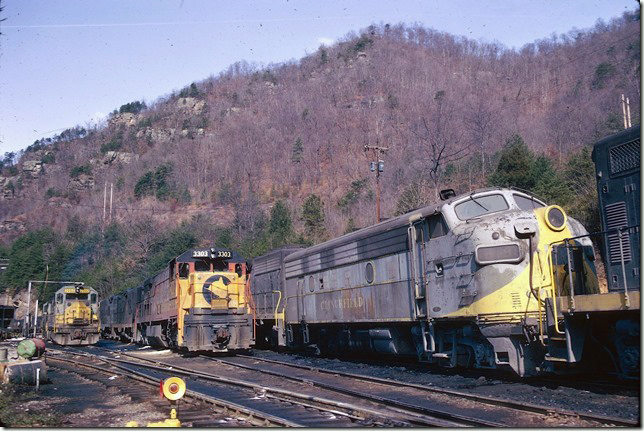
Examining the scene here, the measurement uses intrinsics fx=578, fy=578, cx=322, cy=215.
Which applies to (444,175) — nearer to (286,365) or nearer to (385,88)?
(286,365)

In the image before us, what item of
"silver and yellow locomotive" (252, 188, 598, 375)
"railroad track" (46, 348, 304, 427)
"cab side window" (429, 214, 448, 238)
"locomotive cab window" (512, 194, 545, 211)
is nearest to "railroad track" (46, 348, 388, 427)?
"railroad track" (46, 348, 304, 427)

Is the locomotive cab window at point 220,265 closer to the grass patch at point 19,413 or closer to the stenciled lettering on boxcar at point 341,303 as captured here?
the stenciled lettering on boxcar at point 341,303

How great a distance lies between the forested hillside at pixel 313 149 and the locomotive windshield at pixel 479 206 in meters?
14.3

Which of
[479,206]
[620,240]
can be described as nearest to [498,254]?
[479,206]

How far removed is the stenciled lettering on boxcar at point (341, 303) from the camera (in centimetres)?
1504

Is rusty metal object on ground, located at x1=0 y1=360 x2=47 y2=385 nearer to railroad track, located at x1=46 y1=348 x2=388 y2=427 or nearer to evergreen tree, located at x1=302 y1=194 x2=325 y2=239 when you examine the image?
railroad track, located at x1=46 y1=348 x2=388 y2=427

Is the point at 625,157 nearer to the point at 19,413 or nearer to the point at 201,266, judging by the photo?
the point at 19,413

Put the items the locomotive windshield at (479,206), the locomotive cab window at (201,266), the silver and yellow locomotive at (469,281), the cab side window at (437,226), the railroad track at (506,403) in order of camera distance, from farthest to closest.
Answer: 1. the locomotive cab window at (201,266)
2. the cab side window at (437,226)
3. the locomotive windshield at (479,206)
4. the silver and yellow locomotive at (469,281)
5. the railroad track at (506,403)

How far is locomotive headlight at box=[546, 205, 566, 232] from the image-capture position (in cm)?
1066

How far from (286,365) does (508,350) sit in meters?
7.45

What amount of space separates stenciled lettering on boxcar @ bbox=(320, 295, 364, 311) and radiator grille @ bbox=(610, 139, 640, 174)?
687 centimetres

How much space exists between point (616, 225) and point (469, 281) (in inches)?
109

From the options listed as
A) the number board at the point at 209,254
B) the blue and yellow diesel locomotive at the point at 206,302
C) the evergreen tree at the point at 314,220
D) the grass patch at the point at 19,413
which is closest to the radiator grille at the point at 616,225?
the grass patch at the point at 19,413

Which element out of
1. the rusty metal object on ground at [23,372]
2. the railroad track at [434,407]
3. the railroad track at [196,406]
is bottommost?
Result: the railroad track at [434,407]
